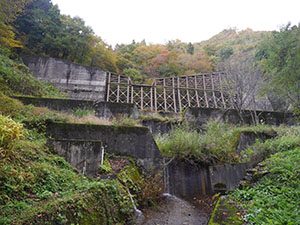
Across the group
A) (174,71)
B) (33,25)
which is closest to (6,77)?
(33,25)

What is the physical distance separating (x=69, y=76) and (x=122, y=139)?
10.2m

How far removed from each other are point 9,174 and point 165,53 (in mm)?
25446

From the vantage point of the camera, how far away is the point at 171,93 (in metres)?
19.5

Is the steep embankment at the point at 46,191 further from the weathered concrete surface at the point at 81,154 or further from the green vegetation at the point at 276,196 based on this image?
the green vegetation at the point at 276,196

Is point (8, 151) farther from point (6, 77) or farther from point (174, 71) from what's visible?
point (174, 71)

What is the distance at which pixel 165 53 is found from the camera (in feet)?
93.9

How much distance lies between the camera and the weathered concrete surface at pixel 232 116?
43.6 ft

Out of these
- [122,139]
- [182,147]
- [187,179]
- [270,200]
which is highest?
[122,139]

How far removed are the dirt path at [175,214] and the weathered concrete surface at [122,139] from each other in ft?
4.71

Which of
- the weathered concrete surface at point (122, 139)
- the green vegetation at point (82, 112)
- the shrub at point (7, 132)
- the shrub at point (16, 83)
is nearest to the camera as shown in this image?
the shrub at point (7, 132)

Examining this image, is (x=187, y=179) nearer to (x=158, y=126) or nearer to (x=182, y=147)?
(x=182, y=147)

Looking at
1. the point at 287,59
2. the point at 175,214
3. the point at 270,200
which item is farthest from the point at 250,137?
the point at 270,200

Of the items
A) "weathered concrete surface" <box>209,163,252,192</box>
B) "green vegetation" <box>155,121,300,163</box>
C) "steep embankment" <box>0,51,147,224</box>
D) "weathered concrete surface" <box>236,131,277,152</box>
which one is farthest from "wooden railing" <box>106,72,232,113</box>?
"steep embankment" <box>0,51,147,224</box>

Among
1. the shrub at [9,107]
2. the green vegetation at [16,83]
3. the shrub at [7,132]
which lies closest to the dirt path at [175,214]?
the shrub at [7,132]
